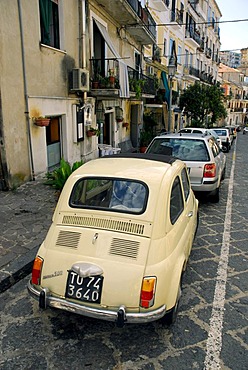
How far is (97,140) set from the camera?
11.8 metres

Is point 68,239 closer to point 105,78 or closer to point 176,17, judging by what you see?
point 105,78

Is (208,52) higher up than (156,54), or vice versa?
(208,52)

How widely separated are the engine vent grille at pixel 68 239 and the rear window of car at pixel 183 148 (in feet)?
14.1

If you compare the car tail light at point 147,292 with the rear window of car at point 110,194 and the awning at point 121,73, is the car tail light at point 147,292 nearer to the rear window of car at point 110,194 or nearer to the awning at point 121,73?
the rear window of car at point 110,194

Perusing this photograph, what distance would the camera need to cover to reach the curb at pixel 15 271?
353 cm

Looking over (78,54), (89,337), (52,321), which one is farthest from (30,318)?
(78,54)

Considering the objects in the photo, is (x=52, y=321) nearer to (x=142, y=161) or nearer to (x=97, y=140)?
(x=142, y=161)

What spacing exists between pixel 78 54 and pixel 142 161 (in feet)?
24.3

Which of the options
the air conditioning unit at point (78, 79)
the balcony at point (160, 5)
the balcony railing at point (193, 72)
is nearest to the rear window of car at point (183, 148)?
the air conditioning unit at point (78, 79)

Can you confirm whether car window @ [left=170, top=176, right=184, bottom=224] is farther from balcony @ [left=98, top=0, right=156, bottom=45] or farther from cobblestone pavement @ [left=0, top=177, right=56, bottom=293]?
balcony @ [left=98, top=0, right=156, bottom=45]

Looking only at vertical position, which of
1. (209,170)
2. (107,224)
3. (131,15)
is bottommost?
(209,170)

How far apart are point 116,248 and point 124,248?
74 mm

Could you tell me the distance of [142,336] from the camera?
277 centimetres

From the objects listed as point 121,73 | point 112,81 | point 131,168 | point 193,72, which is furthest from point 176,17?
point 131,168
